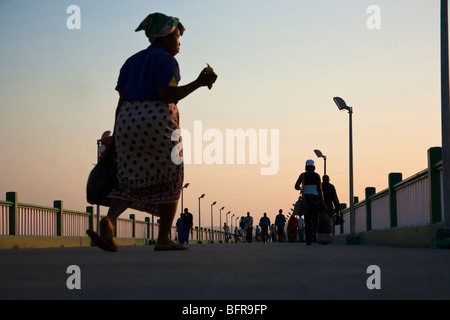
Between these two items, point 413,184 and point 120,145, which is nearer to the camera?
point 120,145

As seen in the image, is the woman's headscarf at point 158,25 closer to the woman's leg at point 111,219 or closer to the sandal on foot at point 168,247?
the woman's leg at point 111,219

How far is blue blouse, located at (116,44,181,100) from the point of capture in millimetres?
7383

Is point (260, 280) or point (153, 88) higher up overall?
point (153, 88)

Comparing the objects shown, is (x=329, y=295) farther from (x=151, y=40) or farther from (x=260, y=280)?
(x=151, y=40)

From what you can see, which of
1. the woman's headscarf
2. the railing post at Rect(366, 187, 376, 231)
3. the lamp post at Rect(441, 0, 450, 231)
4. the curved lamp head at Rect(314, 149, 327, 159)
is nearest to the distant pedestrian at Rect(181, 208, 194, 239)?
the railing post at Rect(366, 187, 376, 231)

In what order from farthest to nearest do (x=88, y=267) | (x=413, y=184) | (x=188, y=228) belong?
(x=188, y=228) → (x=413, y=184) → (x=88, y=267)

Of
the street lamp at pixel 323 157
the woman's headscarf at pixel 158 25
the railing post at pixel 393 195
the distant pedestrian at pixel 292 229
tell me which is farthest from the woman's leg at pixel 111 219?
the street lamp at pixel 323 157

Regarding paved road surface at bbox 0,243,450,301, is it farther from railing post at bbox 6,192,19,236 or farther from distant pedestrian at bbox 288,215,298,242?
distant pedestrian at bbox 288,215,298,242

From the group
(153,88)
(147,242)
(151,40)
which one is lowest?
(147,242)

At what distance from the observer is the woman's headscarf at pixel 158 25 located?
7.72 metres

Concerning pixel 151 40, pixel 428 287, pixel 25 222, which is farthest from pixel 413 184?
pixel 428 287

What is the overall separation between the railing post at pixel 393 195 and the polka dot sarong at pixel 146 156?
9.79 metres

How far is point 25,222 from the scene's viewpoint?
64.6 feet
